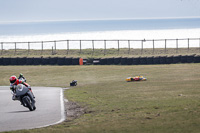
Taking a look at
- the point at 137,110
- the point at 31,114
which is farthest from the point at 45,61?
the point at 137,110

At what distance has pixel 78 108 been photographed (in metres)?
16.6

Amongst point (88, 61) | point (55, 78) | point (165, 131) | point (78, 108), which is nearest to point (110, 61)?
point (88, 61)

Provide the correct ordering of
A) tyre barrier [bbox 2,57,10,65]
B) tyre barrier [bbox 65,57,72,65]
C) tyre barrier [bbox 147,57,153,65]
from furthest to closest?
tyre barrier [bbox 2,57,10,65], tyre barrier [bbox 65,57,72,65], tyre barrier [bbox 147,57,153,65]

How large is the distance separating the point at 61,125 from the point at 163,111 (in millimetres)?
3579

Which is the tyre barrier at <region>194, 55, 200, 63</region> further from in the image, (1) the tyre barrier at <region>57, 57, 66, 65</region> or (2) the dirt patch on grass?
(2) the dirt patch on grass

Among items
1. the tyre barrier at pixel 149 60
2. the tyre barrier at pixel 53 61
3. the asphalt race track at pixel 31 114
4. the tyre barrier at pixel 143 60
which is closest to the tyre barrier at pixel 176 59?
the tyre barrier at pixel 149 60

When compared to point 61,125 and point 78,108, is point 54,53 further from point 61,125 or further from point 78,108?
point 61,125

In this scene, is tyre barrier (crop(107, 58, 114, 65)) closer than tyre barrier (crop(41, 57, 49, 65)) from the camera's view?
Yes

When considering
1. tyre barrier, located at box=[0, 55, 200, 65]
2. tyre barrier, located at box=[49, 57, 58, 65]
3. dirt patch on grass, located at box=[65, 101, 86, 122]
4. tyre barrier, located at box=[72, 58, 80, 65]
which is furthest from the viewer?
tyre barrier, located at box=[49, 57, 58, 65]

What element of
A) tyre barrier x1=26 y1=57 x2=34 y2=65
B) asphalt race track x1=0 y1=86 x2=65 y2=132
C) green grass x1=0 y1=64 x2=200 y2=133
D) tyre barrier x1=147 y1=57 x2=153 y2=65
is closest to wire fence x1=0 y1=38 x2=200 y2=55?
tyre barrier x1=26 y1=57 x2=34 y2=65

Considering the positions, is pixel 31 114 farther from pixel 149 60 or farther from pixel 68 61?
pixel 68 61

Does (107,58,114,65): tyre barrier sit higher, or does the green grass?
(107,58,114,65): tyre barrier

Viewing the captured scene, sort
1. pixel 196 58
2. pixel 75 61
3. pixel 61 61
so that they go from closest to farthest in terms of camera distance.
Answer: pixel 196 58, pixel 75 61, pixel 61 61

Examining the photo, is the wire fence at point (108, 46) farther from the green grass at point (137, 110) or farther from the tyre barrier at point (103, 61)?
the green grass at point (137, 110)
